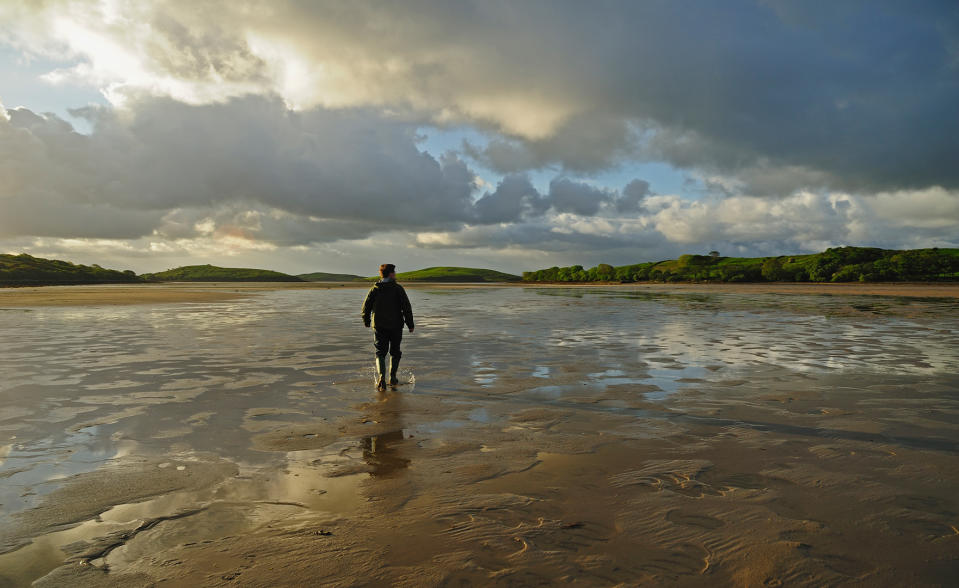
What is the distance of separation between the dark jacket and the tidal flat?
156 centimetres

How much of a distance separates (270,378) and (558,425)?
25.0ft

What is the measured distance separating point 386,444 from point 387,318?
15.2 ft

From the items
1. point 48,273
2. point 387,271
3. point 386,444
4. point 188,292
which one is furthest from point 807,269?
point 48,273

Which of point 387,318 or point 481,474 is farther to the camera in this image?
point 387,318

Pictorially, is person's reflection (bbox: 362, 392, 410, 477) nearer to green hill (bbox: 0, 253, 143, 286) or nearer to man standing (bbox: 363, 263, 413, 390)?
man standing (bbox: 363, 263, 413, 390)

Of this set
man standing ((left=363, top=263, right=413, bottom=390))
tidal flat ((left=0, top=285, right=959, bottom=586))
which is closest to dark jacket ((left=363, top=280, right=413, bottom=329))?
man standing ((left=363, top=263, right=413, bottom=390))

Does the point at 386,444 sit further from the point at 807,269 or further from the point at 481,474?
the point at 807,269

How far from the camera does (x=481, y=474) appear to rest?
612cm

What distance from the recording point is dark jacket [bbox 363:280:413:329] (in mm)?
11602

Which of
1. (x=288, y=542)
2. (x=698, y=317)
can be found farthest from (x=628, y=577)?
(x=698, y=317)

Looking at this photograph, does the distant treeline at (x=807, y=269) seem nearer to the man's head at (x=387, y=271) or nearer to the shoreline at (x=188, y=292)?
the shoreline at (x=188, y=292)

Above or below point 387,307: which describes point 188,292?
below

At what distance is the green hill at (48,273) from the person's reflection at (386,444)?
144 metres

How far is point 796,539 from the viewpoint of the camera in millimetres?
4500
